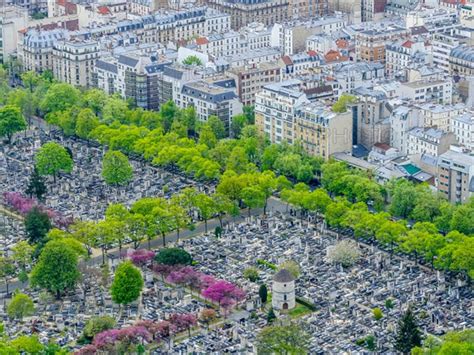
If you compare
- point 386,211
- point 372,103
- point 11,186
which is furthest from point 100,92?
point 386,211

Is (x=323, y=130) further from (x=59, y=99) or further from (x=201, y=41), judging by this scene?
(x=201, y=41)

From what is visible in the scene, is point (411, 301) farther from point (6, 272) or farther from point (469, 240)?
point (6, 272)

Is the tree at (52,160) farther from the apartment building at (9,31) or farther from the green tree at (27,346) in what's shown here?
the apartment building at (9,31)

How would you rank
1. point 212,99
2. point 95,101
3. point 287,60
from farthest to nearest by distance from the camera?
point 287,60 < point 95,101 < point 212,99

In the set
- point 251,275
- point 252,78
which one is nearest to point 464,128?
point 252,78

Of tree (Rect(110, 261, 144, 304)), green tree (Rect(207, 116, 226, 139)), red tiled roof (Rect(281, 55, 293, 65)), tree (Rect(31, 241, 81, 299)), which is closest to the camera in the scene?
tree (Rect(110, 261, 144, 304))

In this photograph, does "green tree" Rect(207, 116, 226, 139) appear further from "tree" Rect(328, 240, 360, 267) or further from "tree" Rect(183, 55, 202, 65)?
"tree" Rect(328, 240, 360, 267)

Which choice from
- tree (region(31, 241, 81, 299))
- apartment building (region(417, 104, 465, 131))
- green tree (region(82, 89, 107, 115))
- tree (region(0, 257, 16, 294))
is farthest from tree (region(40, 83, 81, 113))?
tree (region(31, 241, 81, 299))
